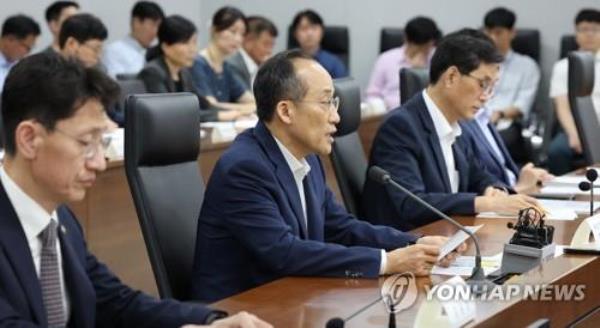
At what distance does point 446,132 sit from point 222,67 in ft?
10.8

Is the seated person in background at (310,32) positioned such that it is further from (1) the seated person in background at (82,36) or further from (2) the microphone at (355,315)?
(2) the microphone at (355,315)

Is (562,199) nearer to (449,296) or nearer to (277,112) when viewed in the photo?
(277,112)

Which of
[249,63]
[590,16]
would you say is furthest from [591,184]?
[249,63]

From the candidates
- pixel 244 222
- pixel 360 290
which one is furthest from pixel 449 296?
pixel 244 222

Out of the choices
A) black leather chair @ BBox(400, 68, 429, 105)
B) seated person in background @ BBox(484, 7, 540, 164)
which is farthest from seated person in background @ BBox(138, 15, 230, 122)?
seated person in background @ BBox(484, 7, 540, 164)

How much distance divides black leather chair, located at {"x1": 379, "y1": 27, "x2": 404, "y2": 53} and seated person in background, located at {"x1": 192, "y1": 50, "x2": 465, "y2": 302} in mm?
5520

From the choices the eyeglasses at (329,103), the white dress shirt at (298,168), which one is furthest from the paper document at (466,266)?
the eyeglasses at (329,103)

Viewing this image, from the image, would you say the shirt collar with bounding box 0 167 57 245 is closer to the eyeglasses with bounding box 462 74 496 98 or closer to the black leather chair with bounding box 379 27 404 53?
the eyeglasses with bounding box 462 74 496 98

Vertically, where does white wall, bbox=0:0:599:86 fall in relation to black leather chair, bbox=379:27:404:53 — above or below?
above

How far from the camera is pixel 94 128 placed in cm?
198

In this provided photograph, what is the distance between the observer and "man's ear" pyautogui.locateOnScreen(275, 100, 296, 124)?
2756 millimetres

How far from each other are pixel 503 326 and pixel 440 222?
3.98ft

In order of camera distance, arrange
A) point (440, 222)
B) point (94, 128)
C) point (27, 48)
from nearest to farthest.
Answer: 1. point (94, 128)
2. point (440, 222)
3. point (27, 48)

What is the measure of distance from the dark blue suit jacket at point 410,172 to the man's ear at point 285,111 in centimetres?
78
